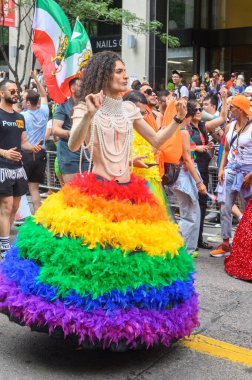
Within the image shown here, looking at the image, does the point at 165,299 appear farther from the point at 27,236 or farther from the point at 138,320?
the point at 27,236

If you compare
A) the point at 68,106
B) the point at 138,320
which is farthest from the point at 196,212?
the point at 138,320

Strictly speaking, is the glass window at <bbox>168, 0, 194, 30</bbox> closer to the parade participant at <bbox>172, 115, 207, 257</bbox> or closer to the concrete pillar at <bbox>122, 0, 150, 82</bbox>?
the concrete pillar at <bbox>122, 0, 150, 82</bbox>

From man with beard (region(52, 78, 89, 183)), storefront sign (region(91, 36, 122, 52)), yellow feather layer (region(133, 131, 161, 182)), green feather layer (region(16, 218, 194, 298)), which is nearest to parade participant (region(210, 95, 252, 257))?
yellow feather layer (region(133, 131, 161, 182))

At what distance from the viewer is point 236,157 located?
6.83 m

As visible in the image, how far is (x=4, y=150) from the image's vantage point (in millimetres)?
6512

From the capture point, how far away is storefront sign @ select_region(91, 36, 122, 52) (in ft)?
76.5

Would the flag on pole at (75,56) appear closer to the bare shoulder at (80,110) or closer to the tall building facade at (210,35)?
the bare shoulder at (80,110)

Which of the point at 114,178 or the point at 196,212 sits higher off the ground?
the point at 114,178

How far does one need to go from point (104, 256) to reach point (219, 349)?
4.04 ft

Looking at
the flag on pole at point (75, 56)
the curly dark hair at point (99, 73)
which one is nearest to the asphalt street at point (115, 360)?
the curly dark hair at point (99, 73)

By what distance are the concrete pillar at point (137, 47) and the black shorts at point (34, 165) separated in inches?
455

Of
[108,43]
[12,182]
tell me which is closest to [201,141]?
[12,182]

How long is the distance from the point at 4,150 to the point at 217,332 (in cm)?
320

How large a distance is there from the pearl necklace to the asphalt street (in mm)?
1278
